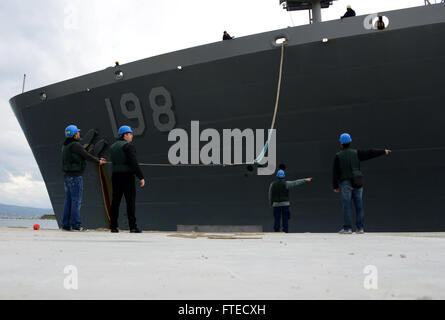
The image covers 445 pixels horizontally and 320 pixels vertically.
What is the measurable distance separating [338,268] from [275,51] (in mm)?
6292

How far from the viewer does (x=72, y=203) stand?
6.43m

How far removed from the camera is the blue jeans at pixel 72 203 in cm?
640

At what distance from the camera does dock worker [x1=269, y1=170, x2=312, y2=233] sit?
7535 mm

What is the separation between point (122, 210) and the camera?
1016 centimetres

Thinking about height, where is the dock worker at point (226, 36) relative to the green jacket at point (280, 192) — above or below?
above

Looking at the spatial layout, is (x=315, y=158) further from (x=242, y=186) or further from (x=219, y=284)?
(x=219, y=284)

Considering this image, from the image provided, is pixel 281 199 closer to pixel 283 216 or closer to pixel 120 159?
pixel 283 216

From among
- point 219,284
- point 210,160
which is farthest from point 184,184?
point 219,284

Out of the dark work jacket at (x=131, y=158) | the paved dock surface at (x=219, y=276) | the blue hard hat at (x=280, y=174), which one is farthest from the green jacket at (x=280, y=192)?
the paved dock surface at (x=219, y=276)

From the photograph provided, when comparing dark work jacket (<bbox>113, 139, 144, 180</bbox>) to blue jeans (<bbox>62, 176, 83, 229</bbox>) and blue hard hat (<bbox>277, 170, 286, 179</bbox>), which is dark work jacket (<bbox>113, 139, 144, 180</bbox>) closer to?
blue jeans (<bbox>62, 176, 83, 229</bbox>)

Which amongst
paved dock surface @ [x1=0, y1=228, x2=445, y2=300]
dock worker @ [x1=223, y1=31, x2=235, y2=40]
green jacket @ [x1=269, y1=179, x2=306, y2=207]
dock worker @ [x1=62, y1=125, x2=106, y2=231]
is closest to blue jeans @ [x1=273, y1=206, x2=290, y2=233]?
green jacket @ [x1=269, y1=179, x2=306, y2=207]

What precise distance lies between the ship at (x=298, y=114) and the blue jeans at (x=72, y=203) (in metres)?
→ 1.78

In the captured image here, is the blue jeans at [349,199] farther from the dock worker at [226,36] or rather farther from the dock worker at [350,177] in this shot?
the dock worker at [226,36]

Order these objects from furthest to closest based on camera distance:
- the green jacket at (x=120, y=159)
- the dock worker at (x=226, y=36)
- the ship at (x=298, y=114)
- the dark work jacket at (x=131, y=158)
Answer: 1. the dock worker at (x=226, y=36)
2. the ship at (x=298, y=114)
3. the green jacket at (x=120, y=159)
4. the dark work jacket at (x=131, y=158)
